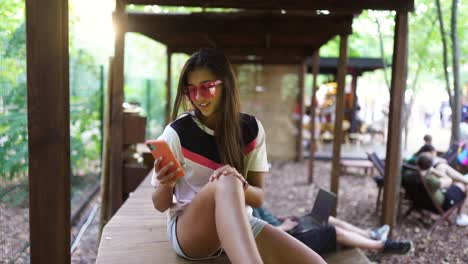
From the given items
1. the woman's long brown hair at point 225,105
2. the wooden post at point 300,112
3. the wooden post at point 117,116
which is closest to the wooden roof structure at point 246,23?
the wooden post at point 117,116

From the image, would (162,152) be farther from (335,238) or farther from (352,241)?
(352,241)

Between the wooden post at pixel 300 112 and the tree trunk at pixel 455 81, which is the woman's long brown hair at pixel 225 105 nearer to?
the tree trunk at pixel 455 81

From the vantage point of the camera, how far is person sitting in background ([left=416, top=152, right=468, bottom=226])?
4.95 m

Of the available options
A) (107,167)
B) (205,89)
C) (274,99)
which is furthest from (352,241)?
(274,99)

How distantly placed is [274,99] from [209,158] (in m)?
8.78

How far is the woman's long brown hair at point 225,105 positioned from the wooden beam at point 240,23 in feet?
9.51

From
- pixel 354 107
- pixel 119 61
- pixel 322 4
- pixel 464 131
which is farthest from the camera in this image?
pixel 354 107

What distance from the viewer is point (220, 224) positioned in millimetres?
1788

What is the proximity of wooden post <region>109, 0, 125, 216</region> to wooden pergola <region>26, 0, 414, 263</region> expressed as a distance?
10mm

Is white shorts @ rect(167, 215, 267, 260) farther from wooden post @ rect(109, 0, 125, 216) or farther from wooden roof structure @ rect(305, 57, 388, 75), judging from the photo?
wooden roof structure @ rect(305, 57, 388, 75)

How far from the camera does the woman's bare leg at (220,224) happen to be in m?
1.71

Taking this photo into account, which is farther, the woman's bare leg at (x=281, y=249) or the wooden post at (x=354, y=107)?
the wooden post at (x=354, y=107)

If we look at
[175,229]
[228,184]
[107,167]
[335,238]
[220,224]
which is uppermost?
[228,184]

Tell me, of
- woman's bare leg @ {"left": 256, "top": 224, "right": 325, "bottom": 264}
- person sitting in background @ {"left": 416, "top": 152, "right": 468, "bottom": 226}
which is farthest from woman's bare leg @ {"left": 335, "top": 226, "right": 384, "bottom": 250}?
person sitting in background @ {"left": 416, "top": 152, "right": 468, "bottom": 226}
